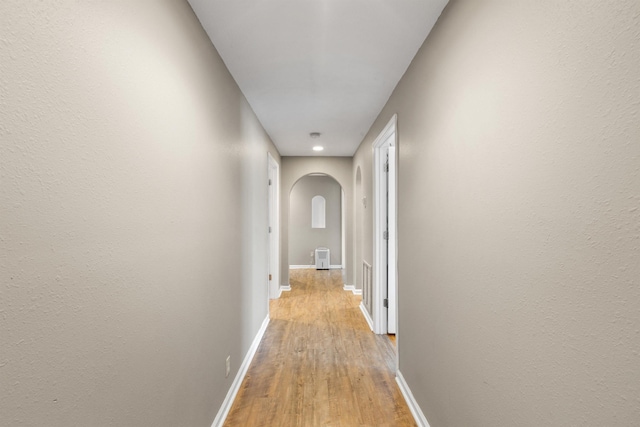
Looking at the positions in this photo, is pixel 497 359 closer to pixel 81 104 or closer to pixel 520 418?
pixel 520 418

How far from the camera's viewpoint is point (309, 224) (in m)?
8.26

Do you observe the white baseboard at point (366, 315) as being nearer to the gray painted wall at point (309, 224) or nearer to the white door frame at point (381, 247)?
the white door frame at point (381, 247)

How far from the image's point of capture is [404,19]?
5.65 feet

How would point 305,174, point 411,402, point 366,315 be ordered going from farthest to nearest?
point 305,174
point 366,315
point 411,402

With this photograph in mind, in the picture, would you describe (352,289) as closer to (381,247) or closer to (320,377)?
(381,247)

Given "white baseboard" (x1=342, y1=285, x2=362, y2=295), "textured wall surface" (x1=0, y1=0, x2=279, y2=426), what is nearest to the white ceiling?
"textured wall surface" (x1=0, y1=0, x2=279, y2=426)

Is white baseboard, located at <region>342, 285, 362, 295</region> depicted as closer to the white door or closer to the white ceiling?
the white door

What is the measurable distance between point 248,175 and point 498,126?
85.0 inches

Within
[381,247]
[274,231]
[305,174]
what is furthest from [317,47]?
[305,174]

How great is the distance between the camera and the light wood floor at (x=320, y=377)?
2205 millimetres

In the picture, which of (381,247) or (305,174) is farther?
(305,174)

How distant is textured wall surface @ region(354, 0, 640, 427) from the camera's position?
2.43 feet

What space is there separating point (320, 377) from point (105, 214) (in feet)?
7.41

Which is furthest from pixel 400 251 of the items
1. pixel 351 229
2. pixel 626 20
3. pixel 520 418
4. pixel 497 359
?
pixel 351 229
